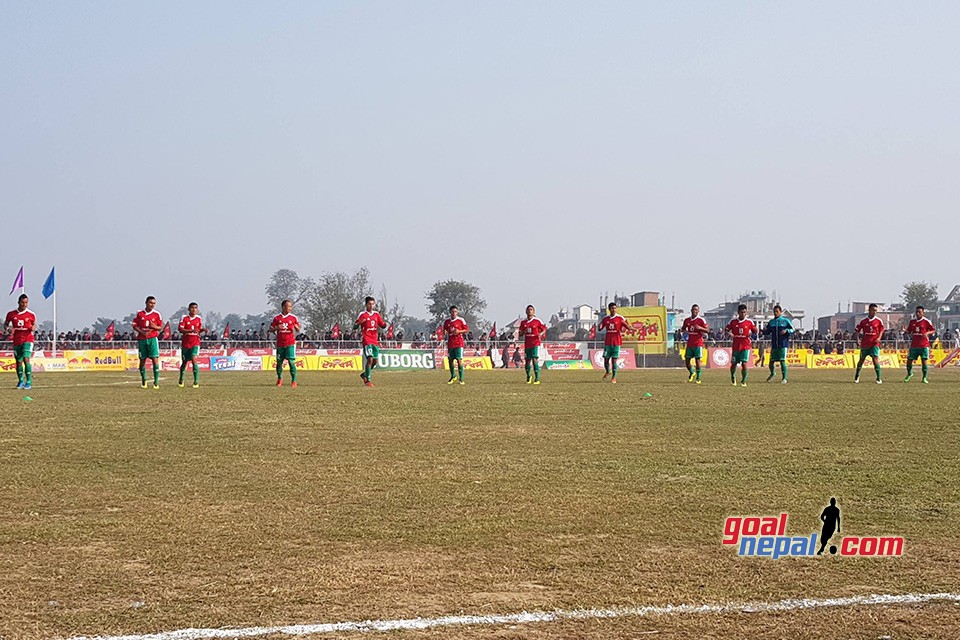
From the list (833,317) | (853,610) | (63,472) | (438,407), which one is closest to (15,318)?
(438,407)

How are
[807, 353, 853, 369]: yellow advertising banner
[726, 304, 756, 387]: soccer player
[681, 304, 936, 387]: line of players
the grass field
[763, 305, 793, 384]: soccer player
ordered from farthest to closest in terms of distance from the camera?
[807, 353, 853, 369]: yellow advertising banner
[763, 305, 793, 384]: soccer player
[681, 304, 936, 387]: line of players
[726, 304, 756, 387]: soccer player
the grass field

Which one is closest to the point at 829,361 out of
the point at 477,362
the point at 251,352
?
the point at 477,362

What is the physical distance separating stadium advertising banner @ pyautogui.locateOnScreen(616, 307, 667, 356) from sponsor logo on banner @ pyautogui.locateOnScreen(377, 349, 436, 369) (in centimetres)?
1273

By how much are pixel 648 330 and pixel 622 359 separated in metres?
3.16

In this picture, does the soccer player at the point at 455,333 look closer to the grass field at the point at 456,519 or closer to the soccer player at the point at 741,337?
the soccer player at the point at 741,337

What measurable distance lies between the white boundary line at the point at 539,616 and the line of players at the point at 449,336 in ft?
68.5

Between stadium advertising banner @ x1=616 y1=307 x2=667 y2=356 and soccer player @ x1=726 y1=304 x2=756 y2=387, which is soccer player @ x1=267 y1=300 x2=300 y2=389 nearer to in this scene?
soccer player @ x1=726 y1=304 x2=756 y2=387

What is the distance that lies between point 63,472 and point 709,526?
620 cm

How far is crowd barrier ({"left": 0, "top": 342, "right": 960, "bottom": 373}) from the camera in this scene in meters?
49.8

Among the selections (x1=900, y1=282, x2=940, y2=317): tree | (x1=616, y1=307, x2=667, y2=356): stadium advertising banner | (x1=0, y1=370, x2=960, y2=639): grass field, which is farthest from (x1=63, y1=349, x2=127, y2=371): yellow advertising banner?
(x1=900, y1=282, x2=940, y2=317): tree

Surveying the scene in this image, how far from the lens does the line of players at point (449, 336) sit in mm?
24688

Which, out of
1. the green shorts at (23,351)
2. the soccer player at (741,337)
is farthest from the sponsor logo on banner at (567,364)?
the green shorts at (23,351)

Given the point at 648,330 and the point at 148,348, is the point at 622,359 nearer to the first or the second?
the point at 648,330

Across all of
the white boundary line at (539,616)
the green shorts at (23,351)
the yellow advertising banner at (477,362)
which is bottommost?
the white boundary line at (539,616)
